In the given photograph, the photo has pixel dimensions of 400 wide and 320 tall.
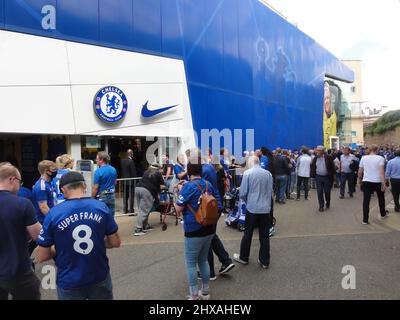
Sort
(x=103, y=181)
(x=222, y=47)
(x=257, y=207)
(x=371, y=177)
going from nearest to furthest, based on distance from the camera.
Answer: (x=257, y=207) < (x=103, y=181) < (x=371, y=177) < (x=222, y=47)

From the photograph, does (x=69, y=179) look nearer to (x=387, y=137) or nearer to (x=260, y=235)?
(x=260, y=235)

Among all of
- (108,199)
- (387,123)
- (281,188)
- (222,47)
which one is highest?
(222,47)

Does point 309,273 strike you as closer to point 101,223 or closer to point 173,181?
point 101,223

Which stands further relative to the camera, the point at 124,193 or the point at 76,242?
the point at 124,193

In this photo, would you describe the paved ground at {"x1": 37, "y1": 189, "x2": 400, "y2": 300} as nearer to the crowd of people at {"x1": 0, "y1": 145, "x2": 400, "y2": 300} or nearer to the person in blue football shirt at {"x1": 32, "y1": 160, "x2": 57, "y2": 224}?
the crowd of people at {"x1": 0, "y1": 145, "x2": 400, "y2": 300}

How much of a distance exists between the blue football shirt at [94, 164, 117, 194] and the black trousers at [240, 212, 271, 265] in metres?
3.11

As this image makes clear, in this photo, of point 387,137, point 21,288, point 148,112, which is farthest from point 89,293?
point 387,137

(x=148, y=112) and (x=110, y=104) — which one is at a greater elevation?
(x=110, y=104)

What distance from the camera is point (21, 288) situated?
330cm

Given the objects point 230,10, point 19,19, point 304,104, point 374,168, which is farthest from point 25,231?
point 304,104

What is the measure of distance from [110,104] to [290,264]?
8277 millimetres

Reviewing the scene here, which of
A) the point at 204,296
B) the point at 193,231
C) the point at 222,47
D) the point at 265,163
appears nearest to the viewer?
the point at 193,231

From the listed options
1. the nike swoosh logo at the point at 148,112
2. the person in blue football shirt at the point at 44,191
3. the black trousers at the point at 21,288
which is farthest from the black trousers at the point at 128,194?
the black trousers at the point at 21,288

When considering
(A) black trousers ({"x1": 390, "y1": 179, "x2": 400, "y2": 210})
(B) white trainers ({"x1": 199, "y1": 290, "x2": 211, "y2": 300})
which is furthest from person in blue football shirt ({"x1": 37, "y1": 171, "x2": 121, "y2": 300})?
(A) black trousers ({"x1": 390, "y1": 179, "x2": 400, "y2": 210})
